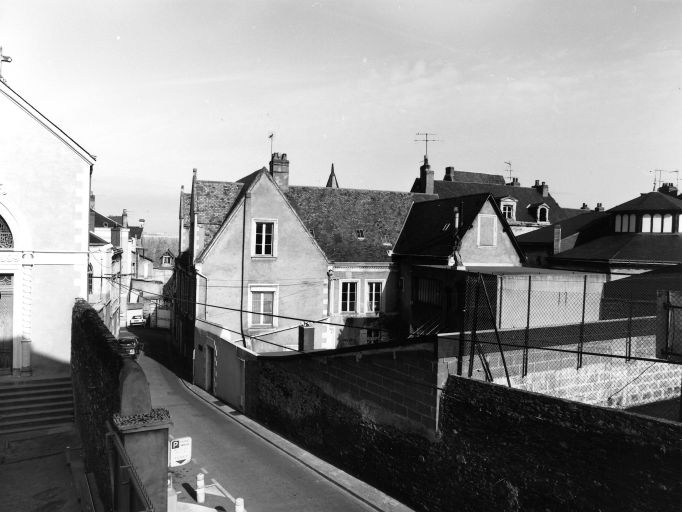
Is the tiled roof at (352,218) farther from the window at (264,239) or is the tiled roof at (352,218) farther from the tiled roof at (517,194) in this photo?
the tiled roof at (517,194)

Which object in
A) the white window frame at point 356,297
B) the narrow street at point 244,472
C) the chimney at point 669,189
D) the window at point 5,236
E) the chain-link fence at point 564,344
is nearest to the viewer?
the chain-link fence at point 564,344

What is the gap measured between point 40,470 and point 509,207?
145 ft

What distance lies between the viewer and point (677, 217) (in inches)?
1378

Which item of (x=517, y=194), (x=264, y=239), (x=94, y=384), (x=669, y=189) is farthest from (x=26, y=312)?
(x=669, y=189)

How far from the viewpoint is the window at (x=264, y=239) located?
25.9 metres

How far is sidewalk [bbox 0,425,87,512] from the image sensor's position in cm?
1059

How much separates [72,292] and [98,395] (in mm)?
6426

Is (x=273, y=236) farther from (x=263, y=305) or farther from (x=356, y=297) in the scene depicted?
(x=356, y=297)

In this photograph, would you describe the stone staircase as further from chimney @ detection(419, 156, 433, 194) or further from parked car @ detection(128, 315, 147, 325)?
parked car @ detection(128, 315, 147, 325)

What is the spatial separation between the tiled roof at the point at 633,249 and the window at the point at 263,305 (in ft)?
68.8


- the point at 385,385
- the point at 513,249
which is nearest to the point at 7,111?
the point at 385,385

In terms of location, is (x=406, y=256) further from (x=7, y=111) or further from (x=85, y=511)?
(x=85, y=511)

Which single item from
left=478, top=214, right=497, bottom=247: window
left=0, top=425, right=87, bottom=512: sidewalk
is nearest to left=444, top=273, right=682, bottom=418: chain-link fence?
left=478, top=214, right=497, bottom=247: window

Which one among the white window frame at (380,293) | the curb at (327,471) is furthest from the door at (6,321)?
the white window frame at (380,293)
